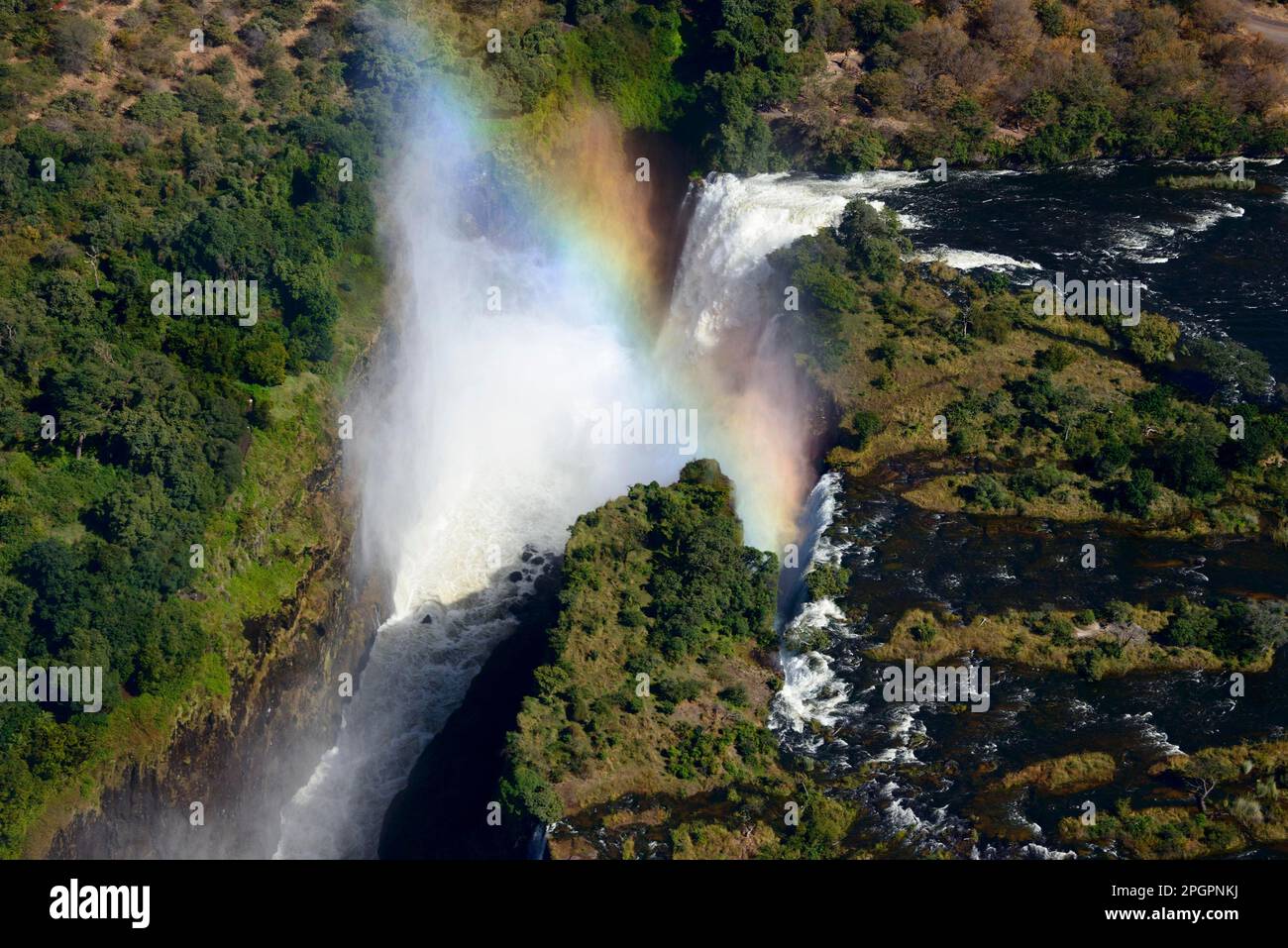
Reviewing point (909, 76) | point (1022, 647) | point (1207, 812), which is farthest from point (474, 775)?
point (909, 76)

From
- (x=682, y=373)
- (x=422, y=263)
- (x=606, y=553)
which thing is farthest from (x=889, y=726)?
(x=422, y=263)

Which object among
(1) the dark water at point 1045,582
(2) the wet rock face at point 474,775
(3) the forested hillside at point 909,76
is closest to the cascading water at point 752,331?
(3) the forested hillside at point 909,76

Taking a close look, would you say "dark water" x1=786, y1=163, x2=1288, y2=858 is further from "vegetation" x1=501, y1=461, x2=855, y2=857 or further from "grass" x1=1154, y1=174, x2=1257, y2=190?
"vegetation" x1=501, y1=461, x2=855, y2=857

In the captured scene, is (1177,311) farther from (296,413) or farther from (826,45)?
(296,413)

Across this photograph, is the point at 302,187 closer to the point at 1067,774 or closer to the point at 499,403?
the point at 499,403

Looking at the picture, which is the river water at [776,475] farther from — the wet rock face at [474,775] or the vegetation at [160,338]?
the vegetation at [160,338]

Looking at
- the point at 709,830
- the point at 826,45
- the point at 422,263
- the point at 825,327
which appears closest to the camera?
the point at 709,830
